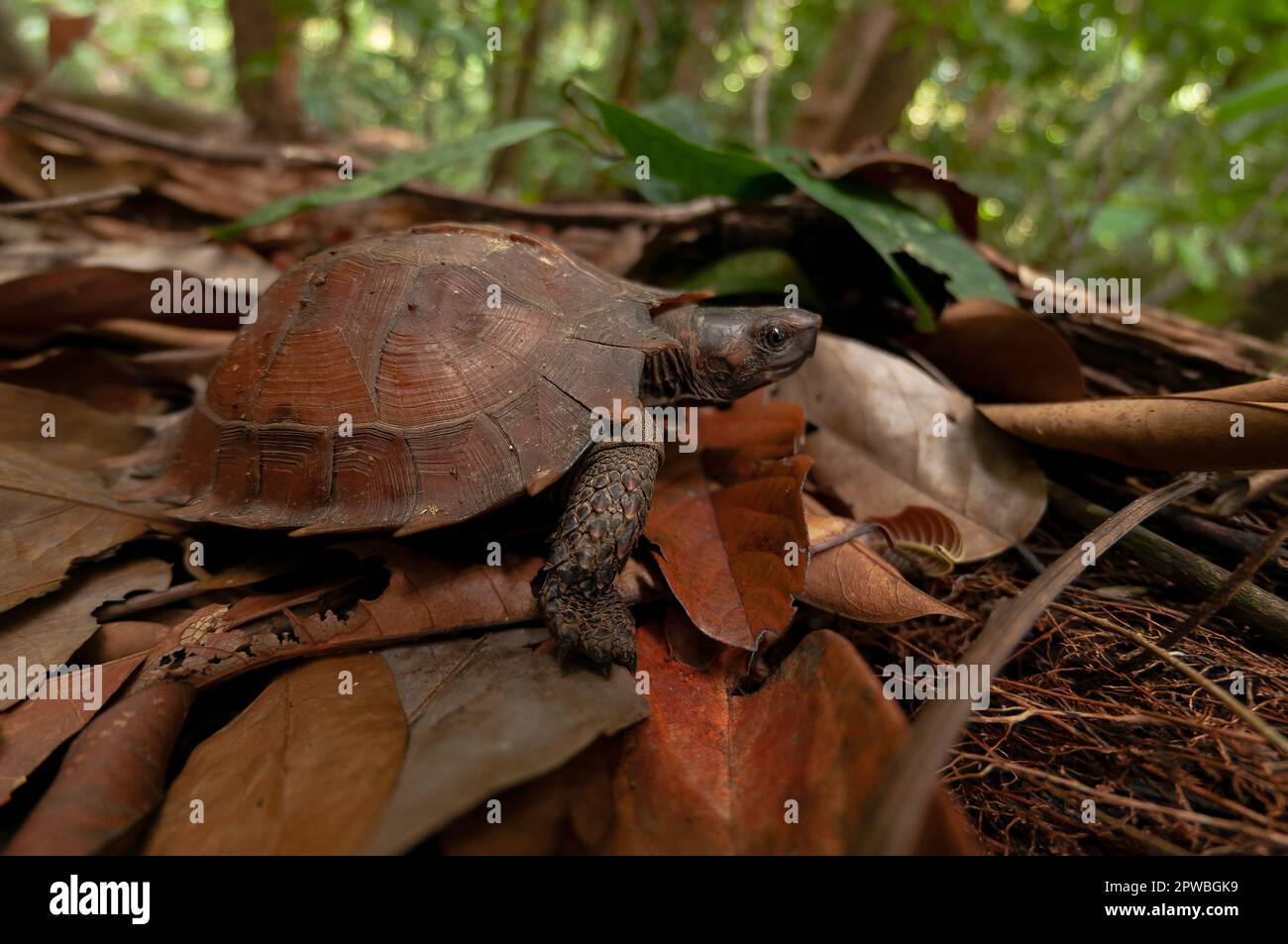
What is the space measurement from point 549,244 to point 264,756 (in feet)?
6.09

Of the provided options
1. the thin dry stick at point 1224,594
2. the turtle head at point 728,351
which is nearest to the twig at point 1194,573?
the thin dry stick at point 1224,594

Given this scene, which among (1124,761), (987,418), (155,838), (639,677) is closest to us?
(155,838)

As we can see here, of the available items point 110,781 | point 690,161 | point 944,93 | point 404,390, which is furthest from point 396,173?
point 944,93

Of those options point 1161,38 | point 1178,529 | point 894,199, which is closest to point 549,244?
point 894,199

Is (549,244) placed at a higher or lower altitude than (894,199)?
lower

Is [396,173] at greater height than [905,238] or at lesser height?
greater

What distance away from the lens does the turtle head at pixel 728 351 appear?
2158 mm

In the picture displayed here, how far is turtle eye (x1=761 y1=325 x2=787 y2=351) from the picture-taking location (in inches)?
84.6

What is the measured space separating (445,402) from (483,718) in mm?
951

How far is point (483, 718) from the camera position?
1.28 metres

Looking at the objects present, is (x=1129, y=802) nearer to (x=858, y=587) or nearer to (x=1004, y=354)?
(x=858, y=587)

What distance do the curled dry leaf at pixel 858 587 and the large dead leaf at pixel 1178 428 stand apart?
0.81m
